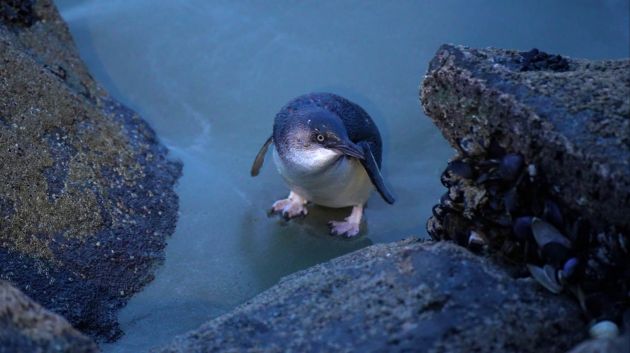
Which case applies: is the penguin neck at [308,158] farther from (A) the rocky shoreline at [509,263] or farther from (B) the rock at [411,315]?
→ (B) the rock at [411,315]

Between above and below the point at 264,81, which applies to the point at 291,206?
below

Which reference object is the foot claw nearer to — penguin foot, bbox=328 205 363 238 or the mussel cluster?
penguin foot, bbox=328 205 363 238

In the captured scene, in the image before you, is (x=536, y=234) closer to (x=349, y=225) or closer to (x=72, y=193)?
(x=349, y=225)

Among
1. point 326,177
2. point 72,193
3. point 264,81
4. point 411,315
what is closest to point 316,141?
point 326,177

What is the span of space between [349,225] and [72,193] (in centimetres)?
196

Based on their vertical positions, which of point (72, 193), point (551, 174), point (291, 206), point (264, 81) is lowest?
point (291, 206)

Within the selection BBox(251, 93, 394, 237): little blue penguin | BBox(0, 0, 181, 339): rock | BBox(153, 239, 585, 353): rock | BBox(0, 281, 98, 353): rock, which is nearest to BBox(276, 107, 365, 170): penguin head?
BBox(251, 93, 394, 237): little blue penguin

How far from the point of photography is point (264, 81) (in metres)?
6.93

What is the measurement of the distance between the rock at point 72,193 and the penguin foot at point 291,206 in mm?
758

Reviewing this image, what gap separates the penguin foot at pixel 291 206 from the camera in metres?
5.63

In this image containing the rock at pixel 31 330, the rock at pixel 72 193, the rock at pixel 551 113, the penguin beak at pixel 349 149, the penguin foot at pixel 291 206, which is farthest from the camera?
the penguin foot at pixel 291 206

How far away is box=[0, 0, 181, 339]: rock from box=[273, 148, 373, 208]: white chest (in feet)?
2.82

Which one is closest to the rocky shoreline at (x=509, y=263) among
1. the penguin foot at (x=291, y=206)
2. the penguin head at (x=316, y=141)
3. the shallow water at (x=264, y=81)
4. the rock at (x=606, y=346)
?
the rock at (x=606, y=346)

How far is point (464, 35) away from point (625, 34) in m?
1.58
